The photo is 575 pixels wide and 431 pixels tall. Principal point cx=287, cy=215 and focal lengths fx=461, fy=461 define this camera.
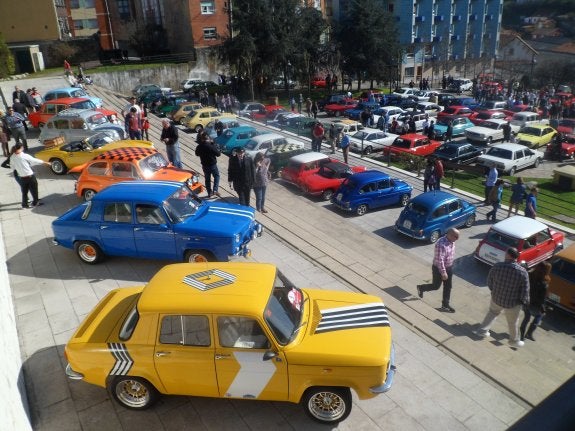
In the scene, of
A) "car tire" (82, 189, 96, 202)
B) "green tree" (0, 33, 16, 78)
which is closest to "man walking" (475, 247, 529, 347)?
"car tire" (82, 189, 96, 202)

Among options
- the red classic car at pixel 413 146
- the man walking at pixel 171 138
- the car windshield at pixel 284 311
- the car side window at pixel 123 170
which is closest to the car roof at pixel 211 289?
the car windshield at pixel 284 311

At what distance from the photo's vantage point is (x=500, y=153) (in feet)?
77.3

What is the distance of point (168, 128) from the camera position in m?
14.6

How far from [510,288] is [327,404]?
4062 mm

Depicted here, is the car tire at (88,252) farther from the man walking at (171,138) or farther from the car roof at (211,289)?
the man walking at (171,138)

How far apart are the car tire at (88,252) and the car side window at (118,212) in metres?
0.73

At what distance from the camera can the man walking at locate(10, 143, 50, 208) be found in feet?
38.6

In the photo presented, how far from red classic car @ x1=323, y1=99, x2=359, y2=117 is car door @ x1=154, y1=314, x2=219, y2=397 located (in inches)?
1331

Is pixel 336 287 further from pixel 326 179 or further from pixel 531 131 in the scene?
pixel 531 131

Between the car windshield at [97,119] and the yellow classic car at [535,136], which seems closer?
the car windshield at [97,119]

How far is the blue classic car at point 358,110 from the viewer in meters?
35.2

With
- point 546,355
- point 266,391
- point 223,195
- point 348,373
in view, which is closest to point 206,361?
point 266,391

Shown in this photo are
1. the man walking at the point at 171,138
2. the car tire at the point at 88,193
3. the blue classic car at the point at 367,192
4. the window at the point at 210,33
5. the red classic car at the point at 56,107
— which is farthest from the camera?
the window at the point at 210,33

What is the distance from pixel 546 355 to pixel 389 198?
30.3 ft
